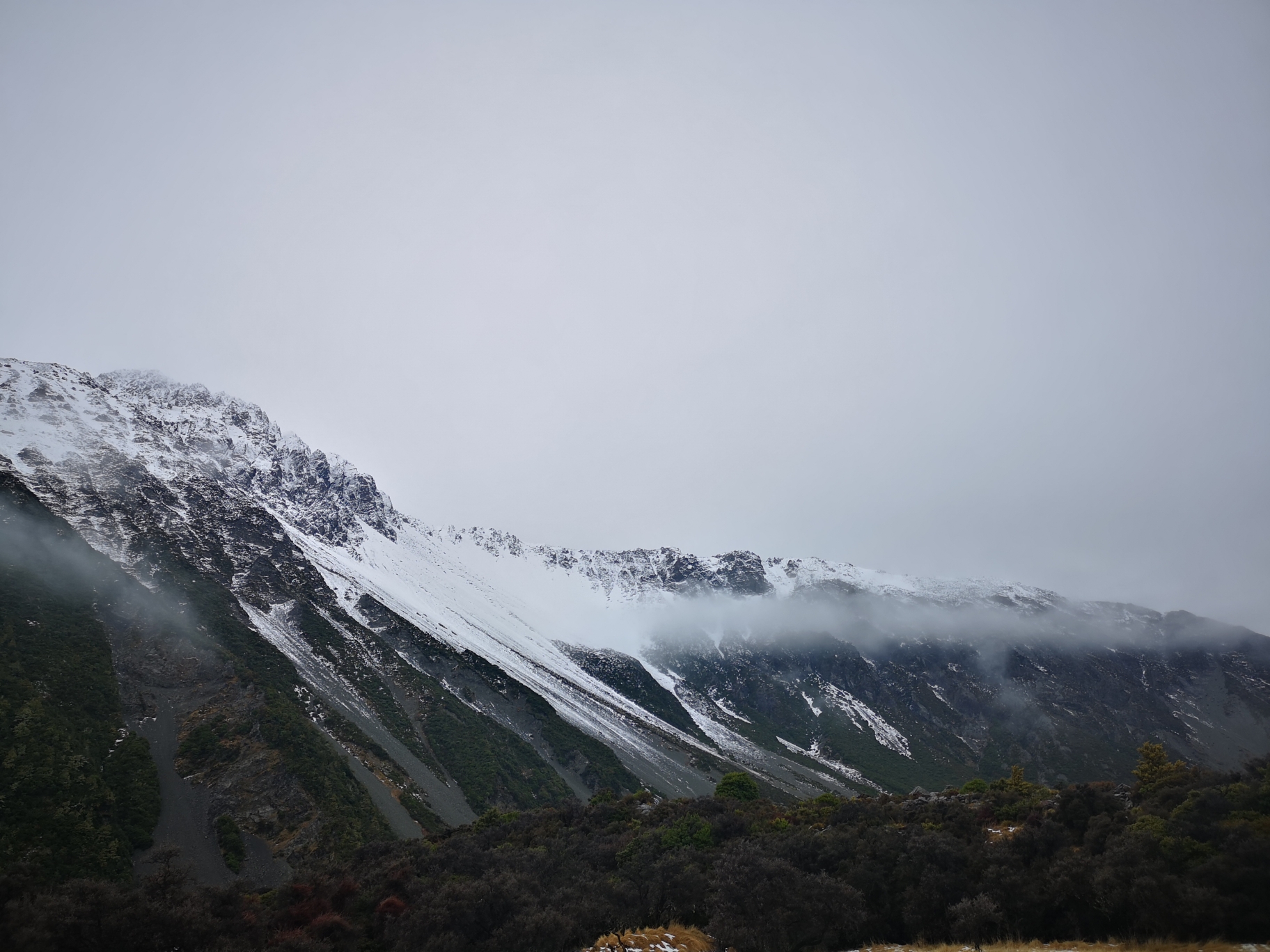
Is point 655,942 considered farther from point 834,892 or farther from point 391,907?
point 391,907

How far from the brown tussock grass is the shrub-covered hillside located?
78 centimetres

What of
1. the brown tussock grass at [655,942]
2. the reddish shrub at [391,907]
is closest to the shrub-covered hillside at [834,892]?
the reddish shrub at [391,907]

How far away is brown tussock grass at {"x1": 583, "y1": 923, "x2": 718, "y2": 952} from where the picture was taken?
760 inches

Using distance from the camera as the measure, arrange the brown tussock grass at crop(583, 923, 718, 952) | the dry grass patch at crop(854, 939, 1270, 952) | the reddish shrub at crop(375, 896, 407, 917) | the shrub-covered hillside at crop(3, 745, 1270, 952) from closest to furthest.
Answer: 1. the dry grass patch at crop(854, 939, 1270, 952)
2. the shrub-covered hillside at crop(3, 745, 1270, 952)
3. the brown tussock grass at crop(583, 923, 718, 952)
4. the reddish shrub at crop(375, 896, 407, 917)

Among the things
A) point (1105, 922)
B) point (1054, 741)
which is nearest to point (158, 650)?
point (1105, 922)

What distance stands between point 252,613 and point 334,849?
62718 millimetres

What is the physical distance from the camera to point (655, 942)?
20.2 metres

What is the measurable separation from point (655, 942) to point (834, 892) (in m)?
6.66


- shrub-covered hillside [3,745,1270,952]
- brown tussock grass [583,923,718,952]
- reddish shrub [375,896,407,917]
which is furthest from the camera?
reddish shrub [375,896,407,917]

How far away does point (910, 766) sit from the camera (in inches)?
7357

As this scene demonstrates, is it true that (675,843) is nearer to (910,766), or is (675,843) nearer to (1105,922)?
(1105,922)

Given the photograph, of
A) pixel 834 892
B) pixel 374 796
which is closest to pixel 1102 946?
pixel 834 892

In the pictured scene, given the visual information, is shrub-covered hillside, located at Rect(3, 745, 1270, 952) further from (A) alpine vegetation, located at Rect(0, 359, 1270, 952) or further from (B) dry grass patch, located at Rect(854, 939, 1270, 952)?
(B) dry grass patch, located at Rect(854, 939, 1270, 952)

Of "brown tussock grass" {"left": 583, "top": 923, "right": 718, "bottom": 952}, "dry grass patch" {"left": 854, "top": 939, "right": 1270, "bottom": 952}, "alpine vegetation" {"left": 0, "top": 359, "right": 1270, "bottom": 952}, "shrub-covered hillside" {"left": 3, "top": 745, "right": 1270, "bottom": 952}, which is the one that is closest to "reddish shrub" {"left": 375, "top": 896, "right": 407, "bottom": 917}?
"shrub-covered hillside" {"left": 3, "top": 745, "right": 1270, "bottom": 952}
